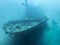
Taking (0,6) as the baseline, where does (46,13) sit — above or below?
below

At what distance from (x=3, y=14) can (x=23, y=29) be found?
25 cm

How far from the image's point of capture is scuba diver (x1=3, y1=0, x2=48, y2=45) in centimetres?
174

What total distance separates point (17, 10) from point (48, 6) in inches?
12.2

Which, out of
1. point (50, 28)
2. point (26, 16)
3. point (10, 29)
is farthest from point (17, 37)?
point (50, 28)

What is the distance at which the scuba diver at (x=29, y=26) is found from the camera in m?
1.74

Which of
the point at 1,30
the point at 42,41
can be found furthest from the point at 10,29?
the point at 42,41

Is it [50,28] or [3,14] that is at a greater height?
[3,14]

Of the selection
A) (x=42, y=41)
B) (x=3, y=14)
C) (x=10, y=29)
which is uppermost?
(x=3, y=14)

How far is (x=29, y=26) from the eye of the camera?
1.74 meters

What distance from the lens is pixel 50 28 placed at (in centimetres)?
176

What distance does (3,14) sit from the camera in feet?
5.83

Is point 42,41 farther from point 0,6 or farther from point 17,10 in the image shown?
point 0,6

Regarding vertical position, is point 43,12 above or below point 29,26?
above

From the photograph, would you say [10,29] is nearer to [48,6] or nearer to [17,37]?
[17,37]
